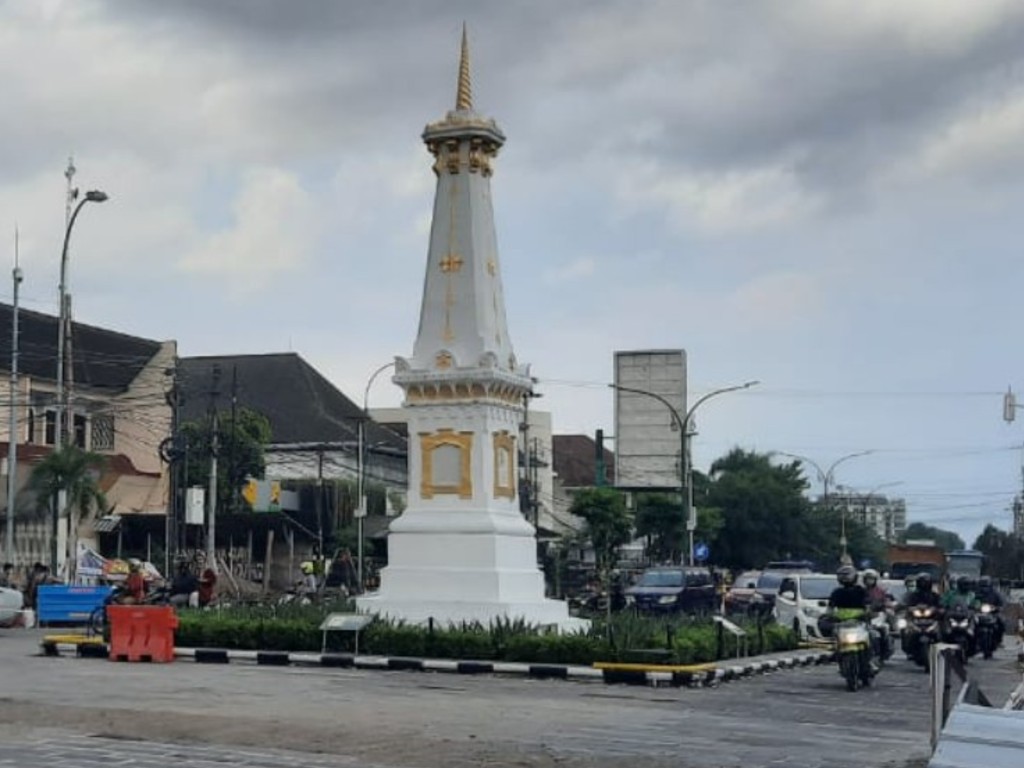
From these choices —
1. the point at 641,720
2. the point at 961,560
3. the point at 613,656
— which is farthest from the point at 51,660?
the point at 961,560

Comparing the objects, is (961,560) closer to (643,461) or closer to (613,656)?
(643,461)

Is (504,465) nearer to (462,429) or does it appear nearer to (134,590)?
(462,429)

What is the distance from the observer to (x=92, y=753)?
11.9 m

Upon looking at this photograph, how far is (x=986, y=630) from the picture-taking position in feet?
93.4

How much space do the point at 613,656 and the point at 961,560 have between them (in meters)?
45.9

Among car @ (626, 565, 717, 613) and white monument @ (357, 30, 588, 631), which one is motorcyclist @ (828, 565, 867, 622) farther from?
car @ (626, 565, 717, 613)

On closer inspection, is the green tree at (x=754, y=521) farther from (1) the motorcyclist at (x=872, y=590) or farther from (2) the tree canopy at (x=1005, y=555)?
(1) the motorcyclist at (x=872, y=590)

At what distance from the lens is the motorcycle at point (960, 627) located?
76.7 ft

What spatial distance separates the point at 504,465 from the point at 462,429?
3.70ft

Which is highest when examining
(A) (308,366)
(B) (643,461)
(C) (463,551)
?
(A) (308,366)

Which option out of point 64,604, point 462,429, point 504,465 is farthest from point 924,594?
point 64,604

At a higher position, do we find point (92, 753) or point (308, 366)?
point (308, 366)

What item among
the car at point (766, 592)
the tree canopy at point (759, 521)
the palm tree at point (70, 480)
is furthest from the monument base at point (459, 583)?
the tree canopy at point (759, 521)

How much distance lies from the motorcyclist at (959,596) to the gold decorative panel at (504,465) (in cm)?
759
